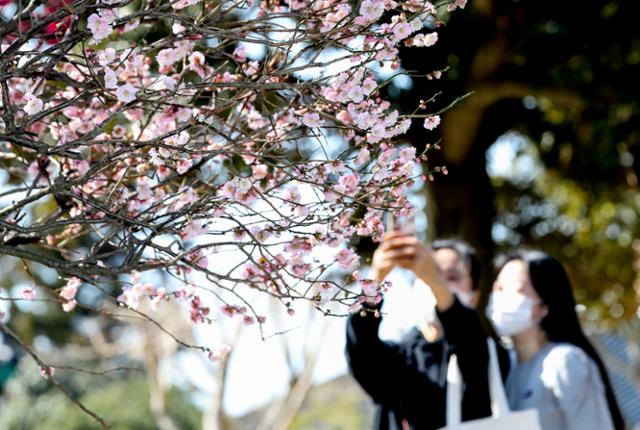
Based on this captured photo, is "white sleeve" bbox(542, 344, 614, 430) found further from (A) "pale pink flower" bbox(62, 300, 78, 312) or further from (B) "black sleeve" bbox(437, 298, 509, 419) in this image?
(A) "pale pink flower" bbox(62, 300, 78, 312)

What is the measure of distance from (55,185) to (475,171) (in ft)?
19.7

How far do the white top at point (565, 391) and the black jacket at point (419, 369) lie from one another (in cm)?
25

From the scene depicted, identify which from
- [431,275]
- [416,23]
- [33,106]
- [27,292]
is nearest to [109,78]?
[33,106]

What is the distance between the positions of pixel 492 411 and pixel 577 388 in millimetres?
332

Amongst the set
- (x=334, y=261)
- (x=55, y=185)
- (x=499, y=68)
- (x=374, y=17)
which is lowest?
(x=334, y=261)

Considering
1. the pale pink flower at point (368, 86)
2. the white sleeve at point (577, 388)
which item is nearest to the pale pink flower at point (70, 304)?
the pale pink flower at point (368, 86)

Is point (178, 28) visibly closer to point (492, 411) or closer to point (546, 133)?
point (492, 411)

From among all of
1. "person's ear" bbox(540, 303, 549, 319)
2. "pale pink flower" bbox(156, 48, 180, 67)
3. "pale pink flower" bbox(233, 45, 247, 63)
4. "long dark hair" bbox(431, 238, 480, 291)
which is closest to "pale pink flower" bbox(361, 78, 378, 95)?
"pale pink flower" bbox(156, 48, 180, 67)

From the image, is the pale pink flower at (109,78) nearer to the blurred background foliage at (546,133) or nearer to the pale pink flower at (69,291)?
the pale pink flower at (69,291)

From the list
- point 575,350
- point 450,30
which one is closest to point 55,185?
point 575,350

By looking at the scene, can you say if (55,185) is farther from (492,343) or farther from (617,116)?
(617,116)

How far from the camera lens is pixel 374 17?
7.97 ft

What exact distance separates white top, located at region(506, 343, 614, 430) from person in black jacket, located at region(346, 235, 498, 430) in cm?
26

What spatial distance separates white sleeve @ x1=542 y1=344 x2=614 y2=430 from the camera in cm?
365
